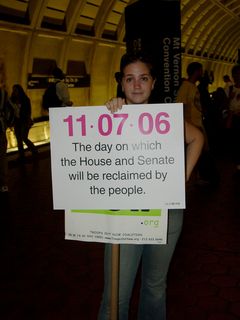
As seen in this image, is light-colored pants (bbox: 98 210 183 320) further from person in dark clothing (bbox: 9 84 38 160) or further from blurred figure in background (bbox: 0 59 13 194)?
person in dark clothing (bbox: 9 84 38 160)

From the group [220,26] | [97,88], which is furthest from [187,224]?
[220,26]

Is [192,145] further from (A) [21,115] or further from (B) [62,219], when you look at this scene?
(A) [21,115]

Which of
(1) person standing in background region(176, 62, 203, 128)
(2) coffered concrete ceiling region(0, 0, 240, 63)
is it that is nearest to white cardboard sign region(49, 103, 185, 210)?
(1) person standing in background region(176, 62, 203, 128)

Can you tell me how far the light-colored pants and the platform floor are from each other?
829mm

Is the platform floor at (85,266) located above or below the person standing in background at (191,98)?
below

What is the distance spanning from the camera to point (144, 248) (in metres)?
2.36

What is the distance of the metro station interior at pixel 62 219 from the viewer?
336cm

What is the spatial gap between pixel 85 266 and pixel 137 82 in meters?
2.34

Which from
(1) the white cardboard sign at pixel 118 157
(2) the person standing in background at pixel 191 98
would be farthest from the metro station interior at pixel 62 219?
(1) the white cardboard sign at pixel 118 157

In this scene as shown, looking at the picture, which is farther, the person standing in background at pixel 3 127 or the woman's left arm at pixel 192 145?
the person standing in background at pixel 3 127

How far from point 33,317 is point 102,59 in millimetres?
12981

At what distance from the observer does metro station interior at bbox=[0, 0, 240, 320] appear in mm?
3361

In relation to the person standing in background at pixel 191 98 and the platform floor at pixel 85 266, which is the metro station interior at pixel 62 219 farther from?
the person standing in background at pixel 191 98

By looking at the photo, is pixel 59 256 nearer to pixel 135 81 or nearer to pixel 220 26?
pixel 135 81
